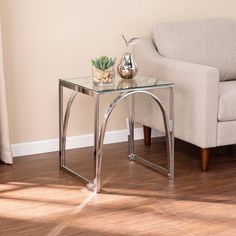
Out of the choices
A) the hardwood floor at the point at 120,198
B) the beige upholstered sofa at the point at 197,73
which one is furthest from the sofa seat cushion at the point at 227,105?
the hardwood floor at the point at 120,198

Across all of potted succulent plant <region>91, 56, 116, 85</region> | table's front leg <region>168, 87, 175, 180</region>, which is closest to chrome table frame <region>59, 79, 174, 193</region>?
table's front leg <region>168, 87, 175, 180</region>

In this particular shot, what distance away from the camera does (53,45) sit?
3.68 m

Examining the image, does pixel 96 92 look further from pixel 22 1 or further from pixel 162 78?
pixel 22 1

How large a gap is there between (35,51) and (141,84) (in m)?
0.86

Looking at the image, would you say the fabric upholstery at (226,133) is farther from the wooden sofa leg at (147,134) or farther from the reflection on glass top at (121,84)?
the wooden sofa leg at (147,134)

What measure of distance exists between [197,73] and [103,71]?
0.53 meters

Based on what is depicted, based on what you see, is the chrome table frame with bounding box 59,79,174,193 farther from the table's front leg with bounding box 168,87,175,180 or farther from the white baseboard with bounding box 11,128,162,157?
the white baseboard with bounding box 11,128,162,157

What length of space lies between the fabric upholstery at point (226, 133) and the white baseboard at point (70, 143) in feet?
2.83

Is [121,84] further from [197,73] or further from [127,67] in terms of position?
[197,73]

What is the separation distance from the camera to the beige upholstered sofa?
3230 millimetres

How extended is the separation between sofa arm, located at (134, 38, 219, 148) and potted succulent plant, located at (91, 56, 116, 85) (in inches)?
17.9

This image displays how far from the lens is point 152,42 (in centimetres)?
384

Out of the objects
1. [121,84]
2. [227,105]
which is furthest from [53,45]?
[227,105]

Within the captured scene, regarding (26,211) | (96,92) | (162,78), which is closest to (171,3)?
(162,78)
